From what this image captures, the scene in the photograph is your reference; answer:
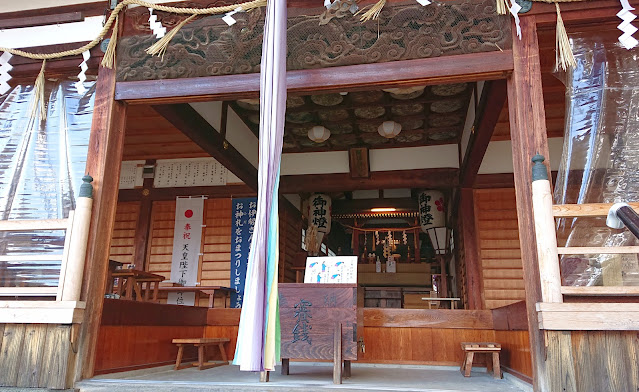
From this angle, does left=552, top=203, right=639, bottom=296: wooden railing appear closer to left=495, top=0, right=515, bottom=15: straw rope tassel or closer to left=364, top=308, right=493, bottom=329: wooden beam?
left=495, top=0, right=515, bottom=15: straw rope tassel

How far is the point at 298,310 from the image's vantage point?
399cm

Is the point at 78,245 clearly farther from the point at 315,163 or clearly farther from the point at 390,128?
the point at 315,163

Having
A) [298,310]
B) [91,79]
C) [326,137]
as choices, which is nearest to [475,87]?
[326,137]

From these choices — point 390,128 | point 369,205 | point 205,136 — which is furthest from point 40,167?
point 369,205

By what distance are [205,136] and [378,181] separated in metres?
3.11

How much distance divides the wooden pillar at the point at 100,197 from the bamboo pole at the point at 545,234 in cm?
309

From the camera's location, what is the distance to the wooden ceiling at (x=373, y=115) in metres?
6.30

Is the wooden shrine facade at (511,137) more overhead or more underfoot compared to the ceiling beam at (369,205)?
more underfoot

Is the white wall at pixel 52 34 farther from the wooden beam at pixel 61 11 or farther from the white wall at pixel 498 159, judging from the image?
the white wall at pixel 498 159

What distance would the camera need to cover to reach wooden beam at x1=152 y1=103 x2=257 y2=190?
203 inches

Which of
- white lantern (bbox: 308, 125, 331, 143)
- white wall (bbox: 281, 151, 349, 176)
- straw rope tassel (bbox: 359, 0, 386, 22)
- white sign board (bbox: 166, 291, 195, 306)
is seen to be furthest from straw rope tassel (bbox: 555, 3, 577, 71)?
white sign board (bbox: 166, 291, 195, 306)

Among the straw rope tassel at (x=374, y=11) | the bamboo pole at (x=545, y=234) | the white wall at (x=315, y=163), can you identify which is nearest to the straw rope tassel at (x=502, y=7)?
the straw rope tassel at (x=374, y=11)

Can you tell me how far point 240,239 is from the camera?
26.0ft

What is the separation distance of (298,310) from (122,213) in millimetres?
5557
